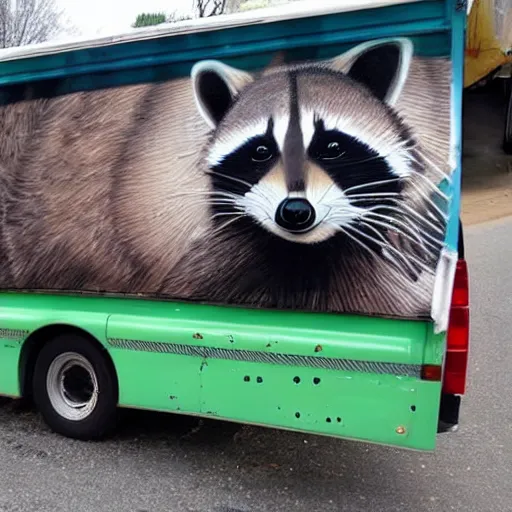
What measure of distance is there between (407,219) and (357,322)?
61cm

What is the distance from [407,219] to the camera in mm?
3137

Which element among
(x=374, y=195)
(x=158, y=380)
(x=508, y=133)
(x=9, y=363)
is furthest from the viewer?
(x=508, y=133)

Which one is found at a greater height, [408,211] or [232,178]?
[232,178]

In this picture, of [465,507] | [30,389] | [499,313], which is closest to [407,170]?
[465,507]

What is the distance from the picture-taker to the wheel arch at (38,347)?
159 inches

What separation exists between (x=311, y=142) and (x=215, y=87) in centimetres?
66

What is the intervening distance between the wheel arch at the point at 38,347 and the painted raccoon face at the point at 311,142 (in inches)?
51.0

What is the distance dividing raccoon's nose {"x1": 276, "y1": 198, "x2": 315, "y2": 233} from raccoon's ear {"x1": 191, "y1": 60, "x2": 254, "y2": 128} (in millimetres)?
636

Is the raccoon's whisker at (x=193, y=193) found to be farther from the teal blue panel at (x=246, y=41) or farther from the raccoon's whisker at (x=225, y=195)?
the teal blue panel at (x=246, y=41)

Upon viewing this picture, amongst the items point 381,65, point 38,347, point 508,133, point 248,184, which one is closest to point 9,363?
point 38,347

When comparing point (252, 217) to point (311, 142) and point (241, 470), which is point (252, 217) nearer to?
point (311, 142)

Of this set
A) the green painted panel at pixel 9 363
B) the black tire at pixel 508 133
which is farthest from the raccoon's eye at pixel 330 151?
the black tire at pixel 508 133

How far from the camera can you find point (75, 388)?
434 centimetres

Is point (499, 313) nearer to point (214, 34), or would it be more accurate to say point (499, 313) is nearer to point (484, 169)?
point (214, 34)
